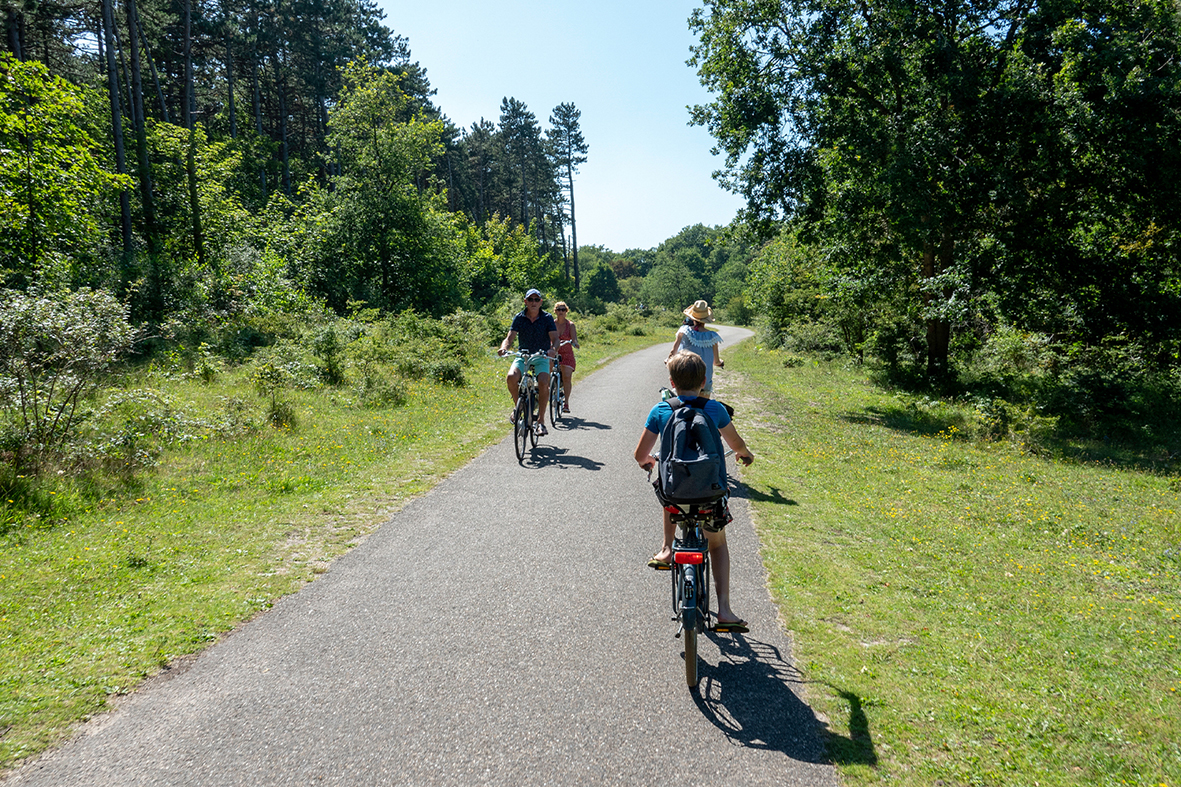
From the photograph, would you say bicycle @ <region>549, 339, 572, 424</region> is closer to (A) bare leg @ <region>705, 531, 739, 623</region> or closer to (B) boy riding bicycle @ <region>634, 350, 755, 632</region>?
(B) boy riding bicycle @ <region>634, 350, 755, 632</region>

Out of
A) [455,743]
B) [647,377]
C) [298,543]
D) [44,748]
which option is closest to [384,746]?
[455,743]

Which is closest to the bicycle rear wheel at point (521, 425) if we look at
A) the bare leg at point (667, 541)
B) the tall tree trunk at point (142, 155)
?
the bare leg at point (667, 541)

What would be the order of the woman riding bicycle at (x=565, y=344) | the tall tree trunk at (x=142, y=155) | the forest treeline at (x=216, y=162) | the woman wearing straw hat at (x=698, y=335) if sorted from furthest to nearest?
1. the tall tree trunk at (x=142, y=155)
2. the forest treeline at (x=216, y=162)
3. the woman riding bicycle at (x=565, y=344)
4. the woman wearing straw hat at (x=698, y=335)

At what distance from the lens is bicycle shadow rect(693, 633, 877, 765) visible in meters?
3.01

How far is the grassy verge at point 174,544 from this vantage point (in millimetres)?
3480

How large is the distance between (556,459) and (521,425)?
723 millimetres

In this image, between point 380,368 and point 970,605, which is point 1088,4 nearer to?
point 970,605

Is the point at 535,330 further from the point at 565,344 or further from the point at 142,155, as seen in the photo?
the point at 142,155

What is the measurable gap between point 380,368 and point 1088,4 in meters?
18.3

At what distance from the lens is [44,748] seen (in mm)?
2844

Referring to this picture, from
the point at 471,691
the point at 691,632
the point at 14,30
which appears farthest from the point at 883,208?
the point at 14,30

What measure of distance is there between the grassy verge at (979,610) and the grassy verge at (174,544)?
4.04 metres

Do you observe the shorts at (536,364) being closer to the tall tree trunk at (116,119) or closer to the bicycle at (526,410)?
the bicycle at (526,410)

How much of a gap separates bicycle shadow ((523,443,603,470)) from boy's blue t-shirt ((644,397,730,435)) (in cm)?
455
